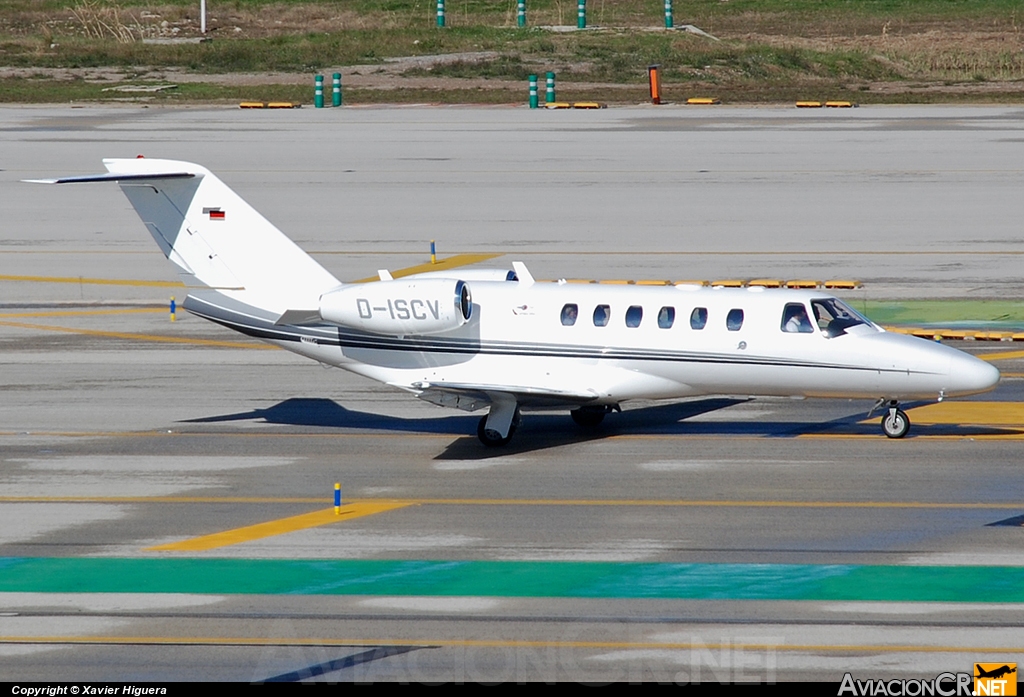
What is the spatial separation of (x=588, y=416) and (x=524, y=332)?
2.09m

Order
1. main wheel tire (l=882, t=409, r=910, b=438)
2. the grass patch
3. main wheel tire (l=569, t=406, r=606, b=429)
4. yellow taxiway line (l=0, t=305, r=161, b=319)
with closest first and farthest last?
main wheel tire (l=882, t=409, r=910, b=438)
main wheel tire (l=569, t=406, r=606, b=429)
yellow taxiway line (l=0, t=305, r=161, b=319)
the grass patch

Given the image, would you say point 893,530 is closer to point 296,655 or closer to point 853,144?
point 296,655

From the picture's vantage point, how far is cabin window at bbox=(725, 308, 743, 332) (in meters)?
22.5

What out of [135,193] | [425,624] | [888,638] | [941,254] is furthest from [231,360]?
[941,254]

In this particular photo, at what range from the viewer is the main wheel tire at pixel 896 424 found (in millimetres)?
23062

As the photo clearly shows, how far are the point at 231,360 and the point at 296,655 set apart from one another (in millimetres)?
15203

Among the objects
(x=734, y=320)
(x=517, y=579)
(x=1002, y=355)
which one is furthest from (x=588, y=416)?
(x=1002, y=355)

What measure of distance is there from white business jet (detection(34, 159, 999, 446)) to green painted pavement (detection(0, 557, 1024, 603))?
5351mm

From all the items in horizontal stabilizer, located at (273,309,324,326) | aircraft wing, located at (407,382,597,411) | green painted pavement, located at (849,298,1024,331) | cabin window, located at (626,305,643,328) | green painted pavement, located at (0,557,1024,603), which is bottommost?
green painted pavement, located at (0,557,1024,603)

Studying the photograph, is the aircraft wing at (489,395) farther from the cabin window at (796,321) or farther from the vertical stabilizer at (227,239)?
the cabin window at (796,321)

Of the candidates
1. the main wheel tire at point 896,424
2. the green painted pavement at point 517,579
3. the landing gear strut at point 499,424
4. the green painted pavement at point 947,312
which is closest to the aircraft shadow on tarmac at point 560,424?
the landing gear strut at point 499,424

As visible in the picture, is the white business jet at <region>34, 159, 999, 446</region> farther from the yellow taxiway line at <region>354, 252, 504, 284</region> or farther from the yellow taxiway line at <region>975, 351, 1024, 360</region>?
the yellow taxiway line at <region>354, 252, 504, 284</region>

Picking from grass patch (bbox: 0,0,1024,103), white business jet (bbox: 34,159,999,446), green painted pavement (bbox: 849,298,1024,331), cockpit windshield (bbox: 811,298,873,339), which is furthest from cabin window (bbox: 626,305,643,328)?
grass patch (bbox: 0,0,1024,103)

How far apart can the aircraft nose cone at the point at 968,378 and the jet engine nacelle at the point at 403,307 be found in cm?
757
